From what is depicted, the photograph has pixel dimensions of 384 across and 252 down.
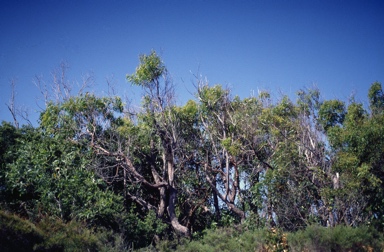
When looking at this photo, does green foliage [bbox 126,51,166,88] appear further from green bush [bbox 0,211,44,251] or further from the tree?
green bush [bbox 0,211,44,251]

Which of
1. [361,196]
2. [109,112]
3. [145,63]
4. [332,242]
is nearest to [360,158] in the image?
[361,196]

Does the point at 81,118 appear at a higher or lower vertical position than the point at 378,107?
lower

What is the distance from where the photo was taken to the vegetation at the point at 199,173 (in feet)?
34.2

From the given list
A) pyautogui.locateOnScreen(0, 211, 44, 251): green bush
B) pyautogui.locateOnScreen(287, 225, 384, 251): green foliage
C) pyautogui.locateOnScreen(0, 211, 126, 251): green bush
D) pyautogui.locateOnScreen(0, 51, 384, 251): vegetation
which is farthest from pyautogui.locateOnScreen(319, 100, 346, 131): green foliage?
pyautogui.locateOnScreen(0, 211, 44, 251): green bush

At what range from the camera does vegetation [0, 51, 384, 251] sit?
34.2ft

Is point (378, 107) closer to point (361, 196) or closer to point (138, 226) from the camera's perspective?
point (361, 196)

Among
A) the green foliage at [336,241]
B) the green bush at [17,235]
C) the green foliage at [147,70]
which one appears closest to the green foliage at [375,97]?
the green foliage at [336,241]

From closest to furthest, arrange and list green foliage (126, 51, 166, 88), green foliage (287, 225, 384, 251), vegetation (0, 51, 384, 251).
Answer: green foliage (287, 225, 384, 251)
vegetation (0, 51, 384, 251)
green foliage (126, 51, 166, 88)

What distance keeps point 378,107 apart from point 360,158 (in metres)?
3.97

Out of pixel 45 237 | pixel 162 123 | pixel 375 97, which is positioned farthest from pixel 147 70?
pixel 375 97

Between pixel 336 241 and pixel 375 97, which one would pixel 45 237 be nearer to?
pixel 336 241

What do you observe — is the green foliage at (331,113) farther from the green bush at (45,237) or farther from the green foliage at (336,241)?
the green bush at (45,237)

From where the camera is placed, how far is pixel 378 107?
13484 millimetres

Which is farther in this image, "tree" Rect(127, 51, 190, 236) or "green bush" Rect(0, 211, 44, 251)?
"tree" Rect(127, 51, 190, 236)
